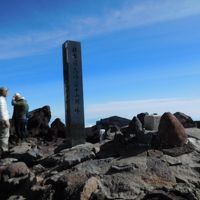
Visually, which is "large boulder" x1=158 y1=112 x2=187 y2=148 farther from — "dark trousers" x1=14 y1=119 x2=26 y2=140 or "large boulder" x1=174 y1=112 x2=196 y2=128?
"dark trousers" x1=14 y1=119 x2=26 y2=140

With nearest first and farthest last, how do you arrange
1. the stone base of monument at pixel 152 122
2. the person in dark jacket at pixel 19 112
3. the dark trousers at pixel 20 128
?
the stone base of monument at pixel 152 122
the person in dark jacket at pixel 19 112
the dark trousers at pixel 20 128

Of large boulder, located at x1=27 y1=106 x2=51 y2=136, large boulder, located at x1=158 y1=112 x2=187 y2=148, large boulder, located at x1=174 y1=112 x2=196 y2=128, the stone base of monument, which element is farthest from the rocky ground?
large boulder, located at x1=27 y1=106 x2=51 y2=136

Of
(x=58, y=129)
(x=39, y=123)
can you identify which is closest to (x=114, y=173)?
(x=58, y=129)

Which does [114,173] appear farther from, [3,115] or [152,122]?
[3,115]

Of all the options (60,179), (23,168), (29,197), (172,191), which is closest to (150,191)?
(172,191)

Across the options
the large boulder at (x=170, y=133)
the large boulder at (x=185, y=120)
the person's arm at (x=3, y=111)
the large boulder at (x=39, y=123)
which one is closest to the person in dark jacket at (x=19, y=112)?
the large boulder at (x=39, y=123)

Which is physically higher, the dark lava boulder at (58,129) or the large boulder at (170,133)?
the dark lava boulder at (58,129)

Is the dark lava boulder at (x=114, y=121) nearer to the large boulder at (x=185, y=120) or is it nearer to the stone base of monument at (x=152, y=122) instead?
the large boulder at (x=185, y=120)

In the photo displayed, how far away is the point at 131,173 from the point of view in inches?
390

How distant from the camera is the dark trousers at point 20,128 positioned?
61.2 ft

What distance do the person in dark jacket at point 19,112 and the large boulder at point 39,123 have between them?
159cm

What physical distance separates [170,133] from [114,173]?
2.28m

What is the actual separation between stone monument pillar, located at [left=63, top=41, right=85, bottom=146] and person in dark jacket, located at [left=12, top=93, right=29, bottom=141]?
4.44 meters

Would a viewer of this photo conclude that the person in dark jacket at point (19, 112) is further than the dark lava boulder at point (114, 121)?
No
